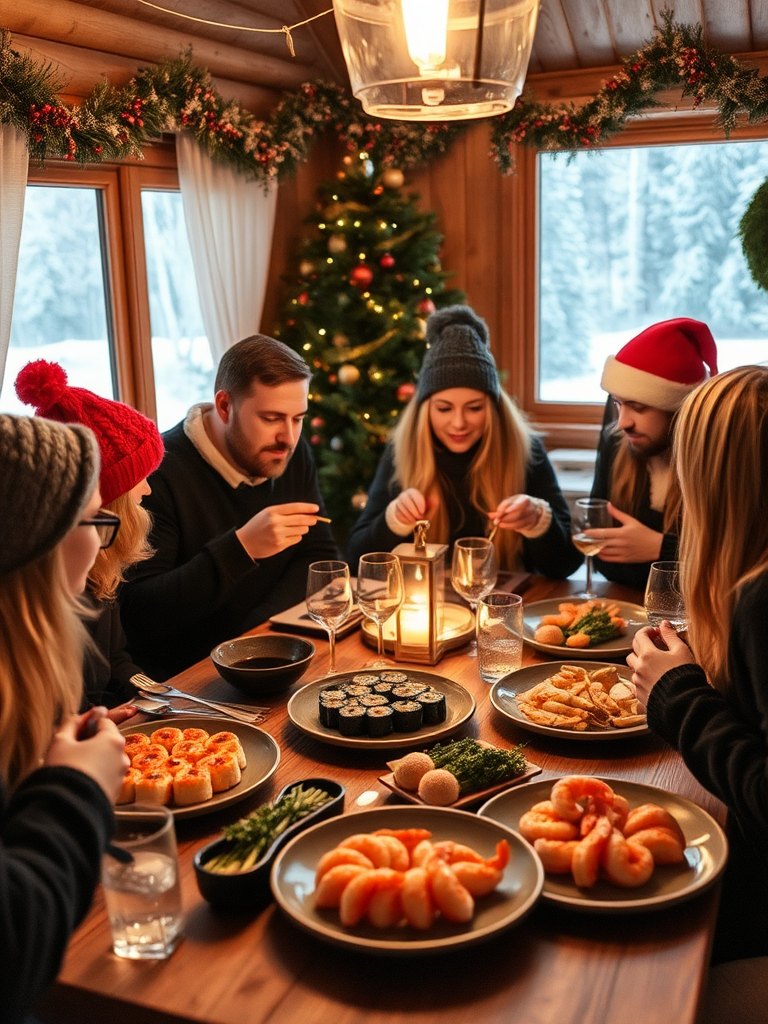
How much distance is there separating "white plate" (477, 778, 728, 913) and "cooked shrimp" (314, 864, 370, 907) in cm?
25

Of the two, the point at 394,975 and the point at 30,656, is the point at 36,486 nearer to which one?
→ the point at 30,656

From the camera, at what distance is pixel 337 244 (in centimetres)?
434

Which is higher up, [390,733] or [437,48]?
[437,48]

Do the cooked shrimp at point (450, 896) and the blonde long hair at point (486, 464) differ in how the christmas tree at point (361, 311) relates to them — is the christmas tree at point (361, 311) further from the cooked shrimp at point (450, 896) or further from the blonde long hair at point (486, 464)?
the cooked shrimp at point (450, 896)

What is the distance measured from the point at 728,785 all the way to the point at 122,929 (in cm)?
83

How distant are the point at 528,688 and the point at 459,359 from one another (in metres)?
1.37

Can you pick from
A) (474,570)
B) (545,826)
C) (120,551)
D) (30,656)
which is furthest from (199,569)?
(545,826)

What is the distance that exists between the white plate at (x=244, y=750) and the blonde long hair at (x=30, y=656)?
0.75 feet

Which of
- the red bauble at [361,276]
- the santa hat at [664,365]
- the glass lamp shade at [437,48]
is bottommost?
the santa hat at [664,365]

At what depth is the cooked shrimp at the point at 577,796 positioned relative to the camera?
4.51 feet

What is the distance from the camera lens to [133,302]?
3.77 meters

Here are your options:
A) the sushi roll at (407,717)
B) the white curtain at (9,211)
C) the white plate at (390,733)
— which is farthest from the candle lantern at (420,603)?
the white curtain at (9,211)

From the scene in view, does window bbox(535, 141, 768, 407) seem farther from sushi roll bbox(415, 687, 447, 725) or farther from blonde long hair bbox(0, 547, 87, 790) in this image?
blonde long hair bbox(0, 547, 87, 790)

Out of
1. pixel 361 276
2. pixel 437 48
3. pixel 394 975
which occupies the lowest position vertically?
pixel 394 975
